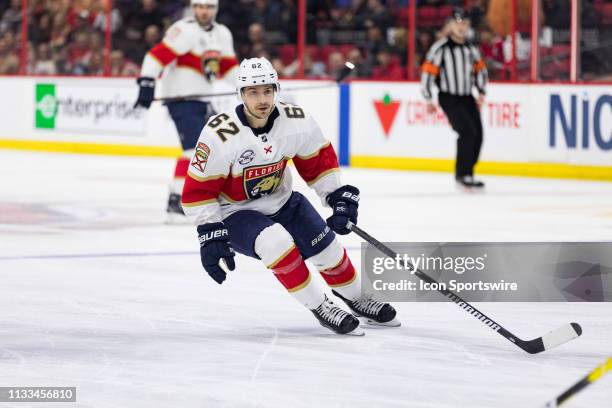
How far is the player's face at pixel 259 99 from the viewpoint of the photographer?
418cm

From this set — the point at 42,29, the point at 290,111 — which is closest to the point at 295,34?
the point at 42,29

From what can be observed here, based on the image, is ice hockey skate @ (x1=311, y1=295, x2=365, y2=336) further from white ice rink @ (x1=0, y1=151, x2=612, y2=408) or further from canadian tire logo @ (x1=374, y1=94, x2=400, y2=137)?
canadian tire logo @ (x1=374, y1=94, x2=400, y2=137)

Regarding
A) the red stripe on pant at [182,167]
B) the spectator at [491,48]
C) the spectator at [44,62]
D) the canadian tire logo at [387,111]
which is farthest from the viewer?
the spectator at [44,62]

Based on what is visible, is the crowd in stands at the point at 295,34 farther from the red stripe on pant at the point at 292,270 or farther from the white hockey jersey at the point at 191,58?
the red stripe on pant at the point at 292,270

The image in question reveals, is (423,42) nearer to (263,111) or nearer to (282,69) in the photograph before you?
(282,69)

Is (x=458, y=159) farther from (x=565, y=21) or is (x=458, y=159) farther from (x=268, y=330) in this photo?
(x=268, y=330)

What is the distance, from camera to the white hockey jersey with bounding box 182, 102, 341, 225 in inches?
165

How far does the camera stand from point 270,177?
14.2 ft

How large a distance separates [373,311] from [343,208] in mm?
372

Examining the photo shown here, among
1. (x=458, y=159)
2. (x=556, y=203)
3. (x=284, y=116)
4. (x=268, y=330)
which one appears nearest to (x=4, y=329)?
(x=268, y=330)

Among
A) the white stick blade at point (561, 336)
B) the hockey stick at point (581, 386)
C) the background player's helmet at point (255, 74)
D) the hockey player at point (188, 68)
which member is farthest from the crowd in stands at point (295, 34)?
the hockey stick at point (581, 386)

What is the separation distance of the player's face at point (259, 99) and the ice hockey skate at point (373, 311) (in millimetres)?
704

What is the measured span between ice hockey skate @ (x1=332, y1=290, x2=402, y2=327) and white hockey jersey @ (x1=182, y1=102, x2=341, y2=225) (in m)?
0.38

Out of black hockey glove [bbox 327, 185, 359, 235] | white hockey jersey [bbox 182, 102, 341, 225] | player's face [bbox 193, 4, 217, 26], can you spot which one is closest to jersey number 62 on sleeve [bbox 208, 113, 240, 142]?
white hockey jersey [bbox 182, 102, 341, 225]
